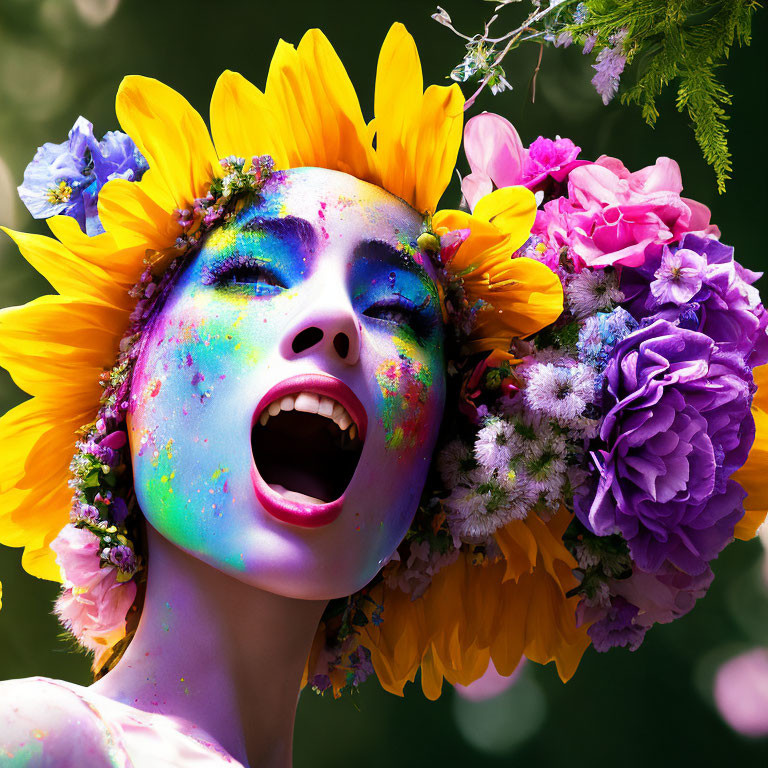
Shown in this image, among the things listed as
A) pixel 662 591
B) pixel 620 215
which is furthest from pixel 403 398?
pixel 662 591

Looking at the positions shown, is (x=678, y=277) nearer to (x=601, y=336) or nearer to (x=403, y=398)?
(x=601, y=336)

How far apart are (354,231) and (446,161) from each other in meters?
0.25

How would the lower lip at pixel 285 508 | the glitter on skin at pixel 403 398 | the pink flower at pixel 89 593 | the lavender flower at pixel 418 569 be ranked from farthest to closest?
the lavender flower at pixel 418 569
the pink flower at pixel 89 593
the glitter on skin at pixel 403 398
the lower lip at pixel 285 508

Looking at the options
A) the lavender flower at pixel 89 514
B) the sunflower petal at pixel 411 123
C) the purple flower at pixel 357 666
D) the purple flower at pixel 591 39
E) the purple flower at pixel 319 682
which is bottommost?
the purple flower at pixel 319 682

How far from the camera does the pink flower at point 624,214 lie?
1.67 m

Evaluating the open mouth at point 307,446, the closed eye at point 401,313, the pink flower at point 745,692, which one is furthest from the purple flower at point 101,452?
the pink flower at point 745,692

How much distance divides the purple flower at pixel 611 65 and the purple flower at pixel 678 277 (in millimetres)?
278

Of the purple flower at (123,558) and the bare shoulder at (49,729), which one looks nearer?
the bare shoulder at (49,729)

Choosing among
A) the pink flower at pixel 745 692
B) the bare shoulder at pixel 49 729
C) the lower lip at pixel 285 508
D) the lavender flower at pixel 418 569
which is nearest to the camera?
the bare shoulder at pixel 49 729

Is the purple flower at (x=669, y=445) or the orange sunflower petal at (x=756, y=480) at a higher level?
the purple flower at (x=669, y=445)

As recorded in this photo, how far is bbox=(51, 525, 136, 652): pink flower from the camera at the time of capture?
1.65 meters

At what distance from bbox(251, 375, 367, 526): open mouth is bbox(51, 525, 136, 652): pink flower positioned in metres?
0.33

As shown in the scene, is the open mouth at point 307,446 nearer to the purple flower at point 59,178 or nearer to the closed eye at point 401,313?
the closed eye at point 401,313

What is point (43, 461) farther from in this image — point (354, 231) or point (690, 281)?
point (690, 281)
